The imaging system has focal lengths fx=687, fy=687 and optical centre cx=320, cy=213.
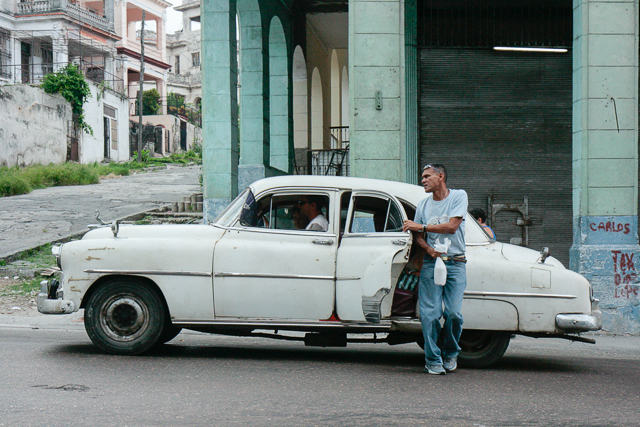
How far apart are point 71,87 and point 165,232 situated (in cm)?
2947

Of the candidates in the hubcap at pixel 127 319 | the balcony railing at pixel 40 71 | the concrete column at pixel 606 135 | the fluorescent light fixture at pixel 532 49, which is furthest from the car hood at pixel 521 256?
the balcony railing at pixel 40 71

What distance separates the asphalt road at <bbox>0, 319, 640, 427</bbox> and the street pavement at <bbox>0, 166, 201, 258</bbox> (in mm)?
7072

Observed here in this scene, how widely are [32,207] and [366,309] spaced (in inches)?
551

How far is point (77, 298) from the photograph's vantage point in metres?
6.28

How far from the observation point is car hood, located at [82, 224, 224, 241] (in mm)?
6340

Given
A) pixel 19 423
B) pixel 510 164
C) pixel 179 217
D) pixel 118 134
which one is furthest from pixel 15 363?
pixel 118 134

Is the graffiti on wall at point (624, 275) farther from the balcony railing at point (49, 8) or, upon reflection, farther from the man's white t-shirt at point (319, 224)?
the balcony railing at point (49, 8)

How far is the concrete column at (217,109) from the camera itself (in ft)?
40.6

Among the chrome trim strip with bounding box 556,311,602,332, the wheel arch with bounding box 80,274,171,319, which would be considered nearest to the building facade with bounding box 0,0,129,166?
the wheel arch with bounding box 80,274,171,319

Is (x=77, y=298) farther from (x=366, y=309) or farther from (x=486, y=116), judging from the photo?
(x=486, y=116)

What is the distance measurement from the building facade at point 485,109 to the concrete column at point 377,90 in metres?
0.02

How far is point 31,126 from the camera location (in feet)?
97.8

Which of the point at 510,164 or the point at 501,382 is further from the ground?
the point at 510,164

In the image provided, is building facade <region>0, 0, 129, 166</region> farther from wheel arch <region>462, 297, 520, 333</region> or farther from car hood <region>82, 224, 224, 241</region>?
wheel arch <region>462, 297, 520, 333</region>
